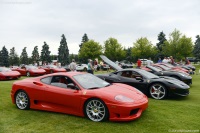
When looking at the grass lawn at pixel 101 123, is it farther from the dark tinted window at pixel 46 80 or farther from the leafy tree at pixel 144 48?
the leafy tree at pixel 144 48

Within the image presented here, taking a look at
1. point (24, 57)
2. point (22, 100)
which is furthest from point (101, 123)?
point (24, 57)

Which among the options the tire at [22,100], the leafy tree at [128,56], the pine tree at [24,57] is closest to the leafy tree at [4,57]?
the pine tree at [24,57]

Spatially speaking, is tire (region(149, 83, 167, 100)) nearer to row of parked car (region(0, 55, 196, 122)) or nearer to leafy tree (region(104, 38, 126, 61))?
row of parked car (region(0, 55, 196, 122))

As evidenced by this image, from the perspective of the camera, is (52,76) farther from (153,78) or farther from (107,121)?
(153,78)

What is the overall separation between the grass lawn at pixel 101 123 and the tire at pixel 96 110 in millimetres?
140

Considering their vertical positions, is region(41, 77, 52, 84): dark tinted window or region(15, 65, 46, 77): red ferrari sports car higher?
region(41, 77, 52, 84): dark tinted window

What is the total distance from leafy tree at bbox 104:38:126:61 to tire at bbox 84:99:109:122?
2248 inches

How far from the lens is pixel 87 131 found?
4910 millimetres

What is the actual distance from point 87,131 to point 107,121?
73cm

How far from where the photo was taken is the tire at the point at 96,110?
5.42 metres

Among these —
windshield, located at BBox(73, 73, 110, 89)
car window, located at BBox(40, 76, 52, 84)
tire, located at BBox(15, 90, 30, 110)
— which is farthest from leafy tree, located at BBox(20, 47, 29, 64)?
windshield, located at BBox(73, 73, 110, 89)

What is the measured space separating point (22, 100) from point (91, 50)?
58313mm

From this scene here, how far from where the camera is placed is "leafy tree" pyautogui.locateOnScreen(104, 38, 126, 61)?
6250 cm

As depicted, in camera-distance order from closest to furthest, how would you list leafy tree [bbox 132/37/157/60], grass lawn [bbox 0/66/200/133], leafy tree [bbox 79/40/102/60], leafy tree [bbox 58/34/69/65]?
grass lawn [bbox 0/66/200/133] → leafy tree [bbox 132/37/157/60] → leafy tree [bbox 79/40/102/60] → leafy tree [bbox 58/34/69/65]
